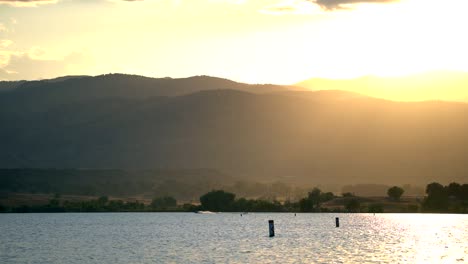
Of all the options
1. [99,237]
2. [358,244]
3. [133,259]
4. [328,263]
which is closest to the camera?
[328,263]

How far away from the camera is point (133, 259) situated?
110 meters

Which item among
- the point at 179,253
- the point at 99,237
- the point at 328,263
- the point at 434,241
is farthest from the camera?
the point at 99,237

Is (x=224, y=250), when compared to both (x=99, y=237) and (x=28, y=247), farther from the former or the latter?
(x=99, y=237)

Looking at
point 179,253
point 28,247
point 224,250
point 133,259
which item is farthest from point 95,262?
point 28,247

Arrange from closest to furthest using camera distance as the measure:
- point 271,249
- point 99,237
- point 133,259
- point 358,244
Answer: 1. point 133,259
2. point 271,249
3. point 358,244
4. point 99,237

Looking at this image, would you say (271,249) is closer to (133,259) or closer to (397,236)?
(133,259)

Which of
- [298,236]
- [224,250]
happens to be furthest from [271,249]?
[298,236]

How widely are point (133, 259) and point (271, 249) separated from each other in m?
25.3

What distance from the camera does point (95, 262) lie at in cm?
10712

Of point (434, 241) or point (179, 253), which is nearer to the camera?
point (179, 253)

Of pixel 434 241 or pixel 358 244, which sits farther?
pixel 434 241

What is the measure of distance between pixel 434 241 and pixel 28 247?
69.8 metres

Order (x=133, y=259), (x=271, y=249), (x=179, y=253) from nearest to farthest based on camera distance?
(x=133, y=259) → (x=179, y=253) → (x=271, y=249)

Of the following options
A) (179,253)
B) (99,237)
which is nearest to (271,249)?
(179,253)
